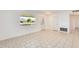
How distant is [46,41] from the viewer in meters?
2.62

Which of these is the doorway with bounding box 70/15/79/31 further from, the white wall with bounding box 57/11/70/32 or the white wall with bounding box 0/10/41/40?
the white wall with bounding box 0/10/41/40

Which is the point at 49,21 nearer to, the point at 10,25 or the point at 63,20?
the point at 63,20

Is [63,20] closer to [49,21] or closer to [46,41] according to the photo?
A: [49,21]

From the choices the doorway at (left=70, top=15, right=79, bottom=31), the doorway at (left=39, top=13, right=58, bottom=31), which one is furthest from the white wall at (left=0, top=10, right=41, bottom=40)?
the doorway at (left=70, top=15, right=79, bottom=31)

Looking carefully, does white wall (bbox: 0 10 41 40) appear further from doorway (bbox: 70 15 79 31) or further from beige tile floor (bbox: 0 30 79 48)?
doorway (bbox: 70 15 79 31)

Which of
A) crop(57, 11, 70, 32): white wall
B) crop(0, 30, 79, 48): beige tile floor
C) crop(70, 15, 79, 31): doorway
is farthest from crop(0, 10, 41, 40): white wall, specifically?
crop(70, 15, 79, 31): doorway

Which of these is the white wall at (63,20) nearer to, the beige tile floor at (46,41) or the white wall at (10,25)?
the beige tile floor at (46,41)

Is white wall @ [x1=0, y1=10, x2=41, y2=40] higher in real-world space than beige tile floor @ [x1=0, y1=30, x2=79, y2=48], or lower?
higher

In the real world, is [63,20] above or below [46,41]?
above

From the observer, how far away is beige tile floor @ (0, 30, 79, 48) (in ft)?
8.46

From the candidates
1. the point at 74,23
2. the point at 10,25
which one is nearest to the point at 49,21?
the point at 74,23
